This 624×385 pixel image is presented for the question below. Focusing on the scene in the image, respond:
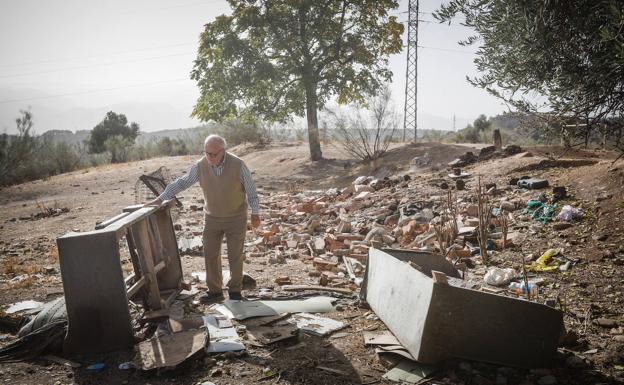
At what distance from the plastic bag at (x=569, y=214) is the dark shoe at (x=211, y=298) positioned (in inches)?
208

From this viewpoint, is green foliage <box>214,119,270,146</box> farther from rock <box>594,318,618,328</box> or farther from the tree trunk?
rock <box>594,318,618,328</box>

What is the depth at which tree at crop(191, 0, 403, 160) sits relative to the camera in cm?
1775

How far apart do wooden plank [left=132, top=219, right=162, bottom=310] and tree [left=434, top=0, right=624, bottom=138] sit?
4056 millimetres

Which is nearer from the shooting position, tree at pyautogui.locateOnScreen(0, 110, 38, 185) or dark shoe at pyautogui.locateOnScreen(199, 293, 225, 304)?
dark shoe at pyautogui.locateOnScreen(199, 293, 225, 304)

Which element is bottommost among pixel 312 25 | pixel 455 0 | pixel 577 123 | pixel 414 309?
pixel 414 309

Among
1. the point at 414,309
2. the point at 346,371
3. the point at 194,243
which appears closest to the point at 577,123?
the point at 414,309

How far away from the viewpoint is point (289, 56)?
711 inches

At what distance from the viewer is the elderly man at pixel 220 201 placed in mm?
4590

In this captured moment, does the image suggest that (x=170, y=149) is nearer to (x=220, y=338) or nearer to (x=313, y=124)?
(x=313, y=124)

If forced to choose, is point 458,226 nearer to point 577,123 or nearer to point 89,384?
point 577,123

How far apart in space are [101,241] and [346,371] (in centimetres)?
237

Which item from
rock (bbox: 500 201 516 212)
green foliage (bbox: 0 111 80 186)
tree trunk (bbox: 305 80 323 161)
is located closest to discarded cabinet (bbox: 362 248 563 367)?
rock (bbox: 500 201 516 212)

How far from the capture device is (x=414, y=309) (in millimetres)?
3299

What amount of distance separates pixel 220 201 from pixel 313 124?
1450cm
